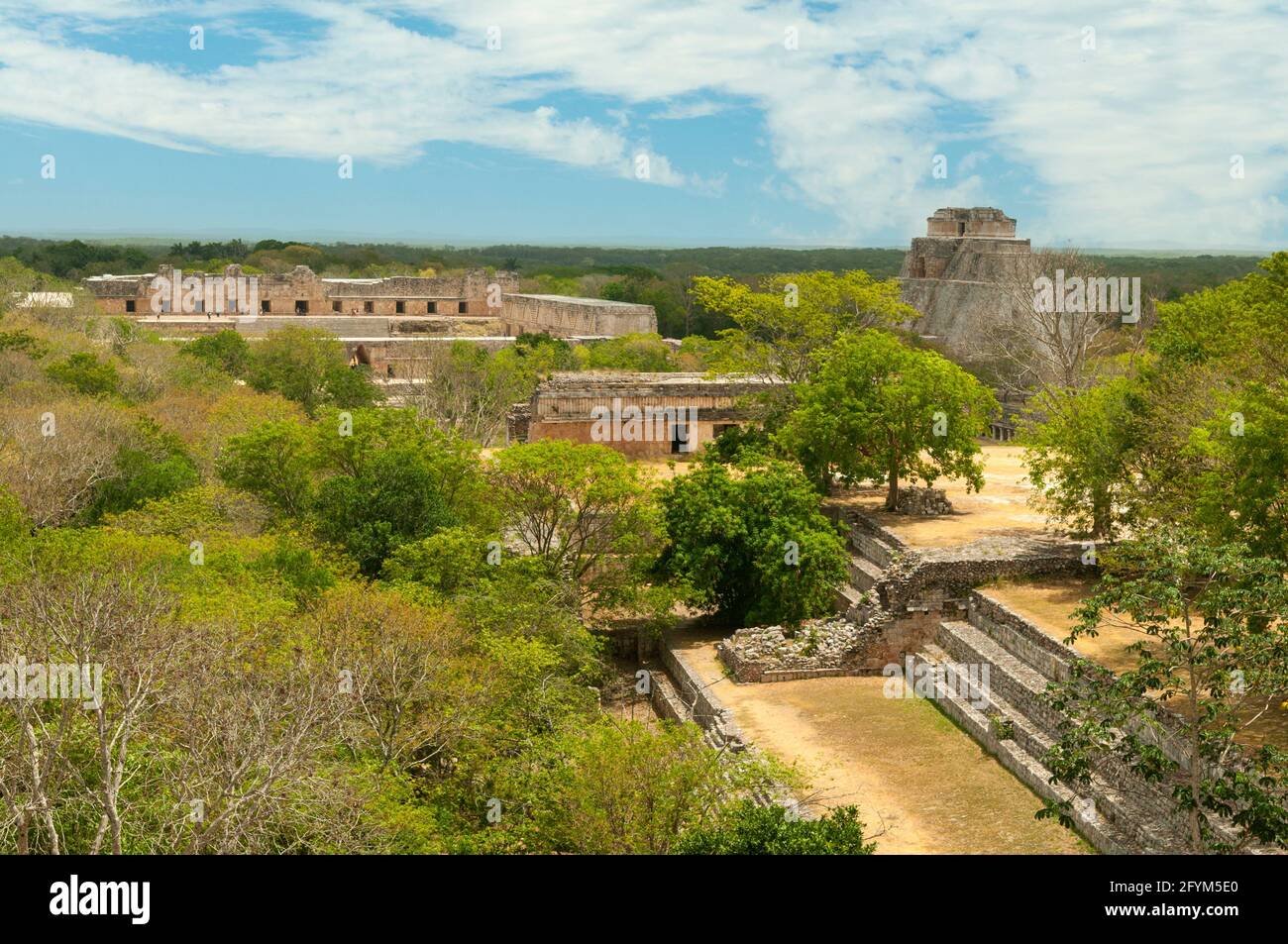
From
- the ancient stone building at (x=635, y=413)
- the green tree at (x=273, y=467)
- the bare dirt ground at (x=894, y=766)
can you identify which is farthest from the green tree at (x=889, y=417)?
the green tree at (x=273, y=467)

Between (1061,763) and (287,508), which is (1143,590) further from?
(287,508)

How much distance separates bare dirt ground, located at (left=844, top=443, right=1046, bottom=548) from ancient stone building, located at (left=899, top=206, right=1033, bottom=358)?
2091 centimetres

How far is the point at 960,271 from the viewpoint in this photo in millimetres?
50250

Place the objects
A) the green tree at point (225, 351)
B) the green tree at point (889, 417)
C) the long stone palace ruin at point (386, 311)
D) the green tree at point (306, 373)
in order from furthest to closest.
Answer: the long stone palace ruin at point (386, 311) < the green tree at point (225, 351) < the green tree at point (306, 373) < the green tree at point (889, 417)

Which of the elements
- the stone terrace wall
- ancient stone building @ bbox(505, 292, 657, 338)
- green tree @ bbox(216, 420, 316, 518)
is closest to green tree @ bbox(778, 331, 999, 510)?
the stone terrace wall

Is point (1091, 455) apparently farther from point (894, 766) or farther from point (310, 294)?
point (310, 294)

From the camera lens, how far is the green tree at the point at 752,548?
1773 cm

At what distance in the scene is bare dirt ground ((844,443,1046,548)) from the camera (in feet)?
64.0

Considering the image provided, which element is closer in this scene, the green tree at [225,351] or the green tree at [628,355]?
the green tree at [225,351]

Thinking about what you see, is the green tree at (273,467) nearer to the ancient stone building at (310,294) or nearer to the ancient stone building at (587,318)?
the ancient stone building at (587,318)

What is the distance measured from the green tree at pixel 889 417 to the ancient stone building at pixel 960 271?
918 inches

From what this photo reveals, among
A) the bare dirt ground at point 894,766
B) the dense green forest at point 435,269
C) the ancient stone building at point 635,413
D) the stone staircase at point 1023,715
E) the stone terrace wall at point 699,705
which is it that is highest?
the dense green forest at point 435,269
